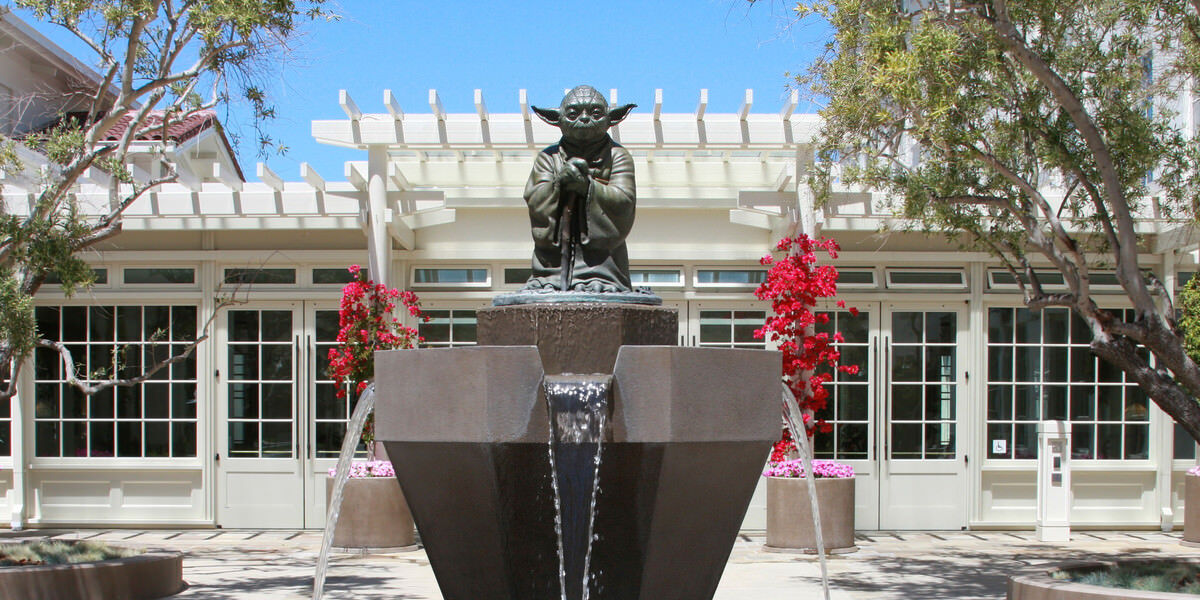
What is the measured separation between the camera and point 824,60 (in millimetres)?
9836

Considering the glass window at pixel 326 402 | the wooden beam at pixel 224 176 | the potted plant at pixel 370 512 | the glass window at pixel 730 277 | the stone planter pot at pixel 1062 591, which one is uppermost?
the wooden beam at pixel 224 176

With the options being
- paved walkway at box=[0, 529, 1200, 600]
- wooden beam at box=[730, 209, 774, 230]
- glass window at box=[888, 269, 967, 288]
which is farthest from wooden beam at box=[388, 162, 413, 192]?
glass window at box=[888, 269, 967, 288]

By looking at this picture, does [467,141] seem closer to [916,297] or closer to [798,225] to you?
[798,225]

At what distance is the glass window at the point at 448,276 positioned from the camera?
42.2ft

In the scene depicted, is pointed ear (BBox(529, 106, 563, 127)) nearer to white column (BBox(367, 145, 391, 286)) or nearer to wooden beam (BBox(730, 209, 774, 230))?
white column (BBox(367, 145, 391, 286))

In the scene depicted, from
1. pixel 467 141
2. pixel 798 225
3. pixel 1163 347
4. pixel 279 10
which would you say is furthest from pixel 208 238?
pixel 1163 347

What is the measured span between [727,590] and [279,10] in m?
5.01

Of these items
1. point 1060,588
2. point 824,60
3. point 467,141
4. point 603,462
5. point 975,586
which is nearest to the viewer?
point 603,462

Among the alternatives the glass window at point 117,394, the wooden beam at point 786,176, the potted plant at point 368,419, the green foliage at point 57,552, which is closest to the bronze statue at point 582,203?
the green foliage at point 57,552

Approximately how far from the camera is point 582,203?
21.9ft

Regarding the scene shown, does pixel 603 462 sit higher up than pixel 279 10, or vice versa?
pixel 279 10

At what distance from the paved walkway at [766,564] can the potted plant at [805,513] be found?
0.64 ft

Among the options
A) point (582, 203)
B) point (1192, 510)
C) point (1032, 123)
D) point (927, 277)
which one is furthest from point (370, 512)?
point (1192, 510)

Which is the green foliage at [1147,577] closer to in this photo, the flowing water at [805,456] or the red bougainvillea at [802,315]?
the flowing water at [805,456]
